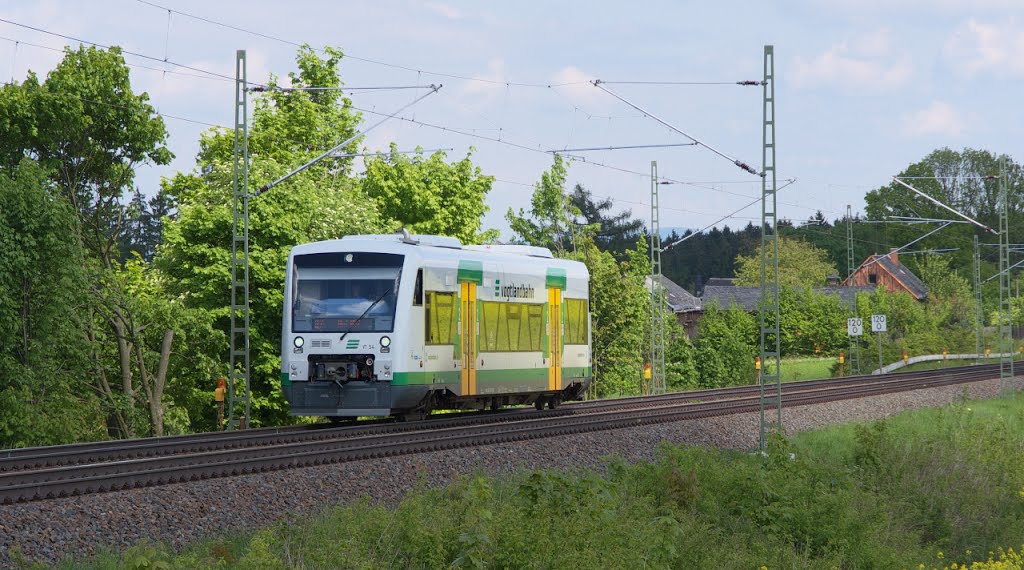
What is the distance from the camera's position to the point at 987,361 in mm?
63969

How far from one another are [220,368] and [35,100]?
6824 mm

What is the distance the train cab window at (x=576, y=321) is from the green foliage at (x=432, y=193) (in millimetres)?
19751

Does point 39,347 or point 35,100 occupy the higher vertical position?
point 35,100

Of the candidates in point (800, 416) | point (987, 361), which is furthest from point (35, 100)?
point (987, 361)

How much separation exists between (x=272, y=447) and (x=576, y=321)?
11.1 metres

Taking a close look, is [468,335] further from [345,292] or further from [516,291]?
[345,292]

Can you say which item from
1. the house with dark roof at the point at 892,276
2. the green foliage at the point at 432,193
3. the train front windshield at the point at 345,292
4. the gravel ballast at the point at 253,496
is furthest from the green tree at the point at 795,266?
the gravel ballast at the point at 253,496

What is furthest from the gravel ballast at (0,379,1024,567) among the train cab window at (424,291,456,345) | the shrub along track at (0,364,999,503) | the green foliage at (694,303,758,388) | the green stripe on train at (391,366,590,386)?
the green foliage at (694,303,758,388)

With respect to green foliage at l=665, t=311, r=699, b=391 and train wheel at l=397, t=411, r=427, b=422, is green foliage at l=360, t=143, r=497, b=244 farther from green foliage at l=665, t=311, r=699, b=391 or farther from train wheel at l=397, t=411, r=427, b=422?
train wheel at l=397, t=411, r=427, b=422

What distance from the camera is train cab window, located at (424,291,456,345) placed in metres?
21.9

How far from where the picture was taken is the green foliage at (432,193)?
47.8 m

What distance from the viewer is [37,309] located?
2188cm

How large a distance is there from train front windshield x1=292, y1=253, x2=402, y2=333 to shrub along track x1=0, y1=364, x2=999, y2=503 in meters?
1.79

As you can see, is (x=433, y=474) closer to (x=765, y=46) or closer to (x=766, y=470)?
(x=766, y=470)
